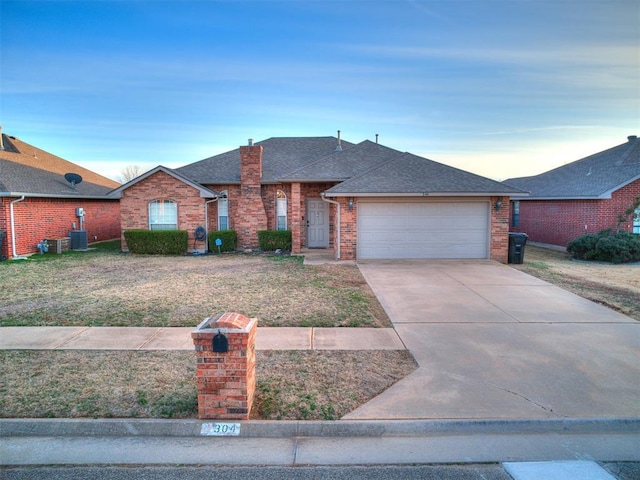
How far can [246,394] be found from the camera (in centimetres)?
425

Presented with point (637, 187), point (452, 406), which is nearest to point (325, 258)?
point (452, 406)

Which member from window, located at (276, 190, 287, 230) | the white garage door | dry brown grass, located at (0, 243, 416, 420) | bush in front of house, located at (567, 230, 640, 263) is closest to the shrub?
bush in front of house, located at (567, 230, 640, 263)

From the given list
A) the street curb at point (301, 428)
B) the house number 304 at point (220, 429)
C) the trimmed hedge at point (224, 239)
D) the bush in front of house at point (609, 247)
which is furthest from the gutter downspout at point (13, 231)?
the bush in front of house at point (609, 247)

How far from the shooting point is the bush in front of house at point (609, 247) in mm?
14859

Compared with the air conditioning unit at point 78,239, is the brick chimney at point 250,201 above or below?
above

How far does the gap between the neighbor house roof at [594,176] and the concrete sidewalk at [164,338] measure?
12110 millimetres

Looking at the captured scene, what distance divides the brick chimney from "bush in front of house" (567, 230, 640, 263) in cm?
1274

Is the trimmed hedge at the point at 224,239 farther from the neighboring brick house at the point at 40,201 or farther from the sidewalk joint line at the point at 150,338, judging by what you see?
the sidewalk joint line at the point at 150,338

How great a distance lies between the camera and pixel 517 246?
14.4m

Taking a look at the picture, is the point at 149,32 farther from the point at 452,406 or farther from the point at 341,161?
the point at 452,406

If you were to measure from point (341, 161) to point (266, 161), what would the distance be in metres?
3.81

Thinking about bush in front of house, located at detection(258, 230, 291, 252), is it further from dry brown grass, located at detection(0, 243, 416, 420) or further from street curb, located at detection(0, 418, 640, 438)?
street curb, located at detection(0, 418, 640, 438)

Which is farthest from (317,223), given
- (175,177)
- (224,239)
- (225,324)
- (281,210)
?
(225,324)

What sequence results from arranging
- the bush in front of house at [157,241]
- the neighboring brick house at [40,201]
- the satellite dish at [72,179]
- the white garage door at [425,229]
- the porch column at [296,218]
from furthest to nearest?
the satellite dish at [72,179]
the bush in front of house at [157,241]
the porch column at [296,218]
the neighboring brick house at [40,201]
the white garage door at [425,229]
